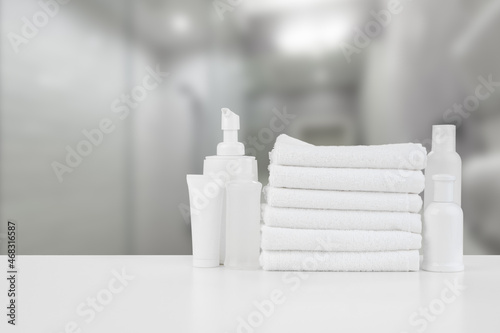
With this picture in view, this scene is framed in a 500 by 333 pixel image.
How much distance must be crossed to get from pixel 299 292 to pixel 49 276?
43 cm

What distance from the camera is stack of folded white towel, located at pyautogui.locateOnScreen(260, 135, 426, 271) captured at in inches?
35.2

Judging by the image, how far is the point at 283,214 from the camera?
35.3 inches

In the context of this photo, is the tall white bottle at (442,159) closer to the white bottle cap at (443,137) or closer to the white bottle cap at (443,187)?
the white bottle cap at (443,137)

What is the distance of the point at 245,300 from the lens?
0.72 metres
